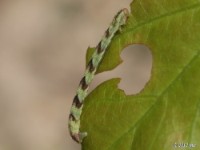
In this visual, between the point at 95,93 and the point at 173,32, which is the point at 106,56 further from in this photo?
the point at 173,32

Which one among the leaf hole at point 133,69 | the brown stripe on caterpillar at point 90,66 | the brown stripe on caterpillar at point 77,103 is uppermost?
the brown stripe on caterpillar at point 90,66

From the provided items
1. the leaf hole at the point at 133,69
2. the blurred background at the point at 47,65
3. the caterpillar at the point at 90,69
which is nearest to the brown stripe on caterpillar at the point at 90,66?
the caterpillar at the point at 90,69

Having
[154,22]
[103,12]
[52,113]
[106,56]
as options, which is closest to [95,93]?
[106,56]

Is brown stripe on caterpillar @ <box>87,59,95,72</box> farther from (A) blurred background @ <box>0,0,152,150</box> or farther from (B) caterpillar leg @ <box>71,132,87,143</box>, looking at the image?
(A) blurred background @ <box>0,0,152,150</box>

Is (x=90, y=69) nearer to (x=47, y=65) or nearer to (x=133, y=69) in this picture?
(x=133, y=69)

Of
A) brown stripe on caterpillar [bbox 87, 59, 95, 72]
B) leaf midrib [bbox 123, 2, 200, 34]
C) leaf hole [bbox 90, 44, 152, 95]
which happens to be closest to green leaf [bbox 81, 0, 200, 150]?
leaf midrib [bbox 123, 2, 200, 34]

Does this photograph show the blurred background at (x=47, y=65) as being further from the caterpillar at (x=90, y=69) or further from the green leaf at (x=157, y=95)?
the green leaf at (x=157, y=95)

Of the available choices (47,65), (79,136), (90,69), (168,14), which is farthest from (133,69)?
(168,14)

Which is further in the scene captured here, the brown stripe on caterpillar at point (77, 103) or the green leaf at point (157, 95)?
the brown stripe on caterpillar at point (77, 103)

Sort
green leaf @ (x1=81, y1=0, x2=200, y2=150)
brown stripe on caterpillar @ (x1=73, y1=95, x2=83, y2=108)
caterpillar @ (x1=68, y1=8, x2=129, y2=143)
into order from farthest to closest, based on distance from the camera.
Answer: brown stripe on caterpillar @ (x1=73, y1=95, x2=83, y2=108) < caterpillar @ (x1=68, y1=8, x2=129, y2=143) < green leaf @ (x1=81, y1=0, x2=200, y2=150)
